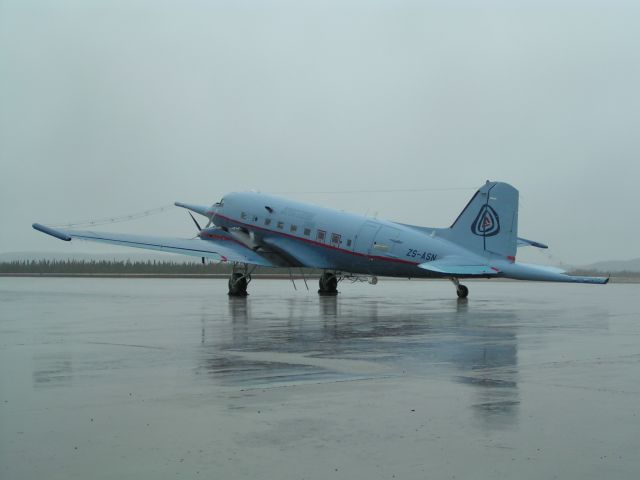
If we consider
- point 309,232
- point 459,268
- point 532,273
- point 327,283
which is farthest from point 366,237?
point 532,273

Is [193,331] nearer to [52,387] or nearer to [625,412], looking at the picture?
[52,387]

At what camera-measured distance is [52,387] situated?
39.5ft

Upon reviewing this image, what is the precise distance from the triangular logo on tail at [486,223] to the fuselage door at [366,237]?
4598mm

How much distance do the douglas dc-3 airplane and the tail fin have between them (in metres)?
0.04

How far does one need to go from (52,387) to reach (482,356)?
7734 millimetres

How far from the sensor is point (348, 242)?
37.9 meters

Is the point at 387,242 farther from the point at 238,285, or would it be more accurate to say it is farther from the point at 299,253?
the point at 238,285

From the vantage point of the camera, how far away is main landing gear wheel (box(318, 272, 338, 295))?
138 ft

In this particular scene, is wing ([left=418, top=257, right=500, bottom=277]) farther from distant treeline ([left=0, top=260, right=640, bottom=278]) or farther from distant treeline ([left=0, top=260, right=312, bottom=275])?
distant treeline ([left=0, top=260, right=312, bottom=275])

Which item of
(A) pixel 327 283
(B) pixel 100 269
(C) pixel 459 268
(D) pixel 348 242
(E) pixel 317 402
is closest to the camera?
(E) pixel 317 402

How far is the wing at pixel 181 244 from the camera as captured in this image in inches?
1572

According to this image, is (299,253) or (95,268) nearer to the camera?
(299,253)

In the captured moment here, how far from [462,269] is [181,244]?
1515 cm

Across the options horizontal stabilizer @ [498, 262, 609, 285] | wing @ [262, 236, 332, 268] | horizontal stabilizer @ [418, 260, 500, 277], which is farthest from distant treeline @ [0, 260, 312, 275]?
horizontal stabilizer @ [498, 262, 609, 285]
